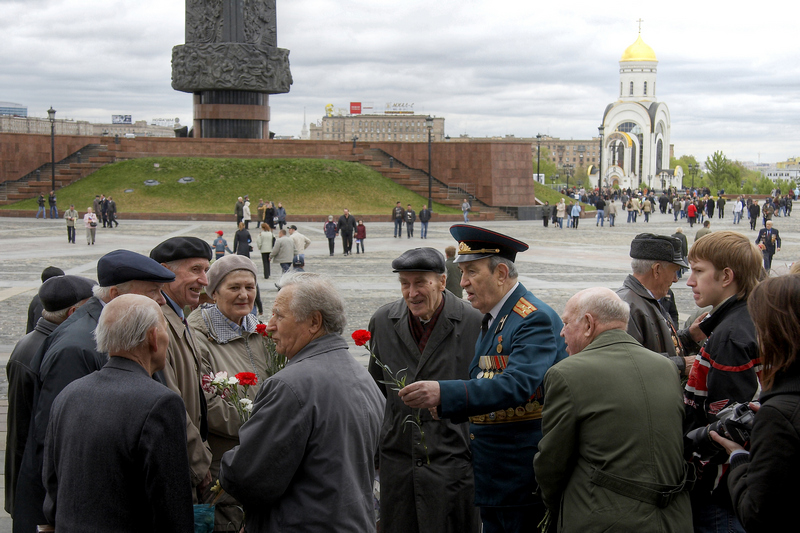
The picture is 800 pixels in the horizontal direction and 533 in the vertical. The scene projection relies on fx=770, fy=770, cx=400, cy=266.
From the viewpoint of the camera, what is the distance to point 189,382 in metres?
3.14

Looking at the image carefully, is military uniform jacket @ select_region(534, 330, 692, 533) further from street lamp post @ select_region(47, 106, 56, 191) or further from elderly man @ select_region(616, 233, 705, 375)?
street lamp post @ select_region(47, 106, 56, 191)

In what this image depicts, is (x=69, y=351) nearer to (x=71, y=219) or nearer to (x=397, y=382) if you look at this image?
(x=397, y=382)

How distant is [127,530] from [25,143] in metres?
38.9

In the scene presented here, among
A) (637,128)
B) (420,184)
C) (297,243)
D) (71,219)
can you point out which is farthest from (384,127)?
(297,243)

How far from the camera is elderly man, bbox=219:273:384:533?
2414 mm

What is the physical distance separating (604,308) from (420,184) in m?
34.5

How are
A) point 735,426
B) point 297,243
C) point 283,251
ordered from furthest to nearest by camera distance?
point 297,243, point 283,251, point 735,426

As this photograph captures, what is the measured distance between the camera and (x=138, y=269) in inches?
127

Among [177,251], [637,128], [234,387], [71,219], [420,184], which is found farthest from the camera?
A: [637,128]

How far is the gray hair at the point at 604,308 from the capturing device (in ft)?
8.94

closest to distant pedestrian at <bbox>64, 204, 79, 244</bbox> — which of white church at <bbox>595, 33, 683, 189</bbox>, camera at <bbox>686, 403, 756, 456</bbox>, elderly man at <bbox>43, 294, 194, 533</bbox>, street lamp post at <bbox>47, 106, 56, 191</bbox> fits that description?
street lamp post at <bbox>47, 106, 56, 191</bbox>

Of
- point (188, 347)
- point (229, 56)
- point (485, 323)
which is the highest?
point (229, 56)

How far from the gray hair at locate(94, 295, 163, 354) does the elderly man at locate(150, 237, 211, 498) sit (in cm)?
39

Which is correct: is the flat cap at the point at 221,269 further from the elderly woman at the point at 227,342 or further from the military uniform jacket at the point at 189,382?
the military uniform jacket at the point at 189,382
